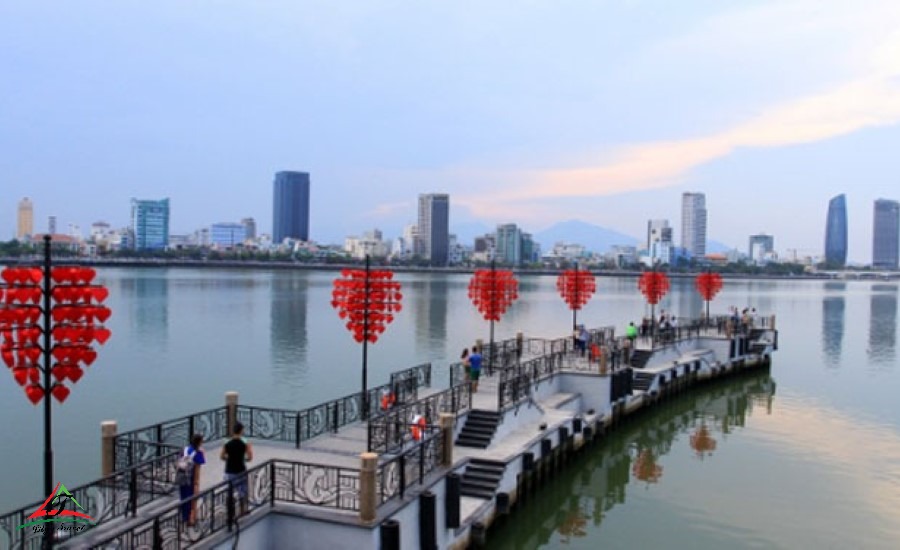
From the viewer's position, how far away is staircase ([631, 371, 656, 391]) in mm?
34019

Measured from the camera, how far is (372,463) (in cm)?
1230

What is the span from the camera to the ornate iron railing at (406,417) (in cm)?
1688

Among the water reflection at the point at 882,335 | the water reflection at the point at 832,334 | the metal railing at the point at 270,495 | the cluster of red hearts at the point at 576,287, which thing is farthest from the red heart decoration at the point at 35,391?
the water reflection at the point at 882,335

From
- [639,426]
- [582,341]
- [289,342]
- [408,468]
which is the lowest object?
[639,426]

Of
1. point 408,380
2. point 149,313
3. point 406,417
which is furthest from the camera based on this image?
point 149,313

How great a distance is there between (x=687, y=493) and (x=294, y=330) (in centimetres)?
4340

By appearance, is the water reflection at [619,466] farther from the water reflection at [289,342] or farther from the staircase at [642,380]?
the water reflection at [289,342]

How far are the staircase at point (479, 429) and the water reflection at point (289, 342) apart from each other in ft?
66.9

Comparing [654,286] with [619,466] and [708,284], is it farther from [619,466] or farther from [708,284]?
[619,466]

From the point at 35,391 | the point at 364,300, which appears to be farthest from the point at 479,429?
the point at 35,391

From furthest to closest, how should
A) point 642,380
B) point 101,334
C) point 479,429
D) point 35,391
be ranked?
point 642,380 < point 479,429 < point 101,334 < point 35,391

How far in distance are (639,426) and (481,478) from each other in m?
16.1

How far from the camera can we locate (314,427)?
19047 millimetres

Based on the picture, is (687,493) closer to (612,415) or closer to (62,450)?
(612,415)
